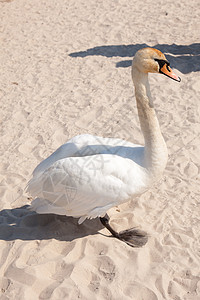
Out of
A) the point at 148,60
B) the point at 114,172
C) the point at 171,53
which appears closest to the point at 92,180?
the point at 114,172

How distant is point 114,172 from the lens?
3.47 meters

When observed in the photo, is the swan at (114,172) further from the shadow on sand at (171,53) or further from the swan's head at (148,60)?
the shadow on sand at (171,53)

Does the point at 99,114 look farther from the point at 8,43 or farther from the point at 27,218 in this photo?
the point at 8,43

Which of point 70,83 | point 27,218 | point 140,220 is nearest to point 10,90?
point 70,83

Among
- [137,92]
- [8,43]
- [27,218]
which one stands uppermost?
[137,92]

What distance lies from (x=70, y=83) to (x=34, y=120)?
132 centimetres

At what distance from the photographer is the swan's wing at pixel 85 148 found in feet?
12.4

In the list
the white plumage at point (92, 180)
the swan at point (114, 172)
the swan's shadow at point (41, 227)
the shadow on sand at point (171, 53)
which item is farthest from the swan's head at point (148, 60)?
the shadow on sand at point (171, 53)

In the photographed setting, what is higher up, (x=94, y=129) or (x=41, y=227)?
(x=94, y=129)

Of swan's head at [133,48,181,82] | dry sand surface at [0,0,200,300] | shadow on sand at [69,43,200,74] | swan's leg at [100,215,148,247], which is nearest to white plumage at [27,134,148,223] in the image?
swan's leg at [100,215,148,247]

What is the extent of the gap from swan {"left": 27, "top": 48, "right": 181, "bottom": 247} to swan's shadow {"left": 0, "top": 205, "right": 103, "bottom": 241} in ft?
1.00

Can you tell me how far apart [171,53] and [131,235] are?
4.88m

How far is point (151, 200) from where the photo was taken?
4328 millimetres

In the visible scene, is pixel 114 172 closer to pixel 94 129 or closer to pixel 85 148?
pixel 85 148
